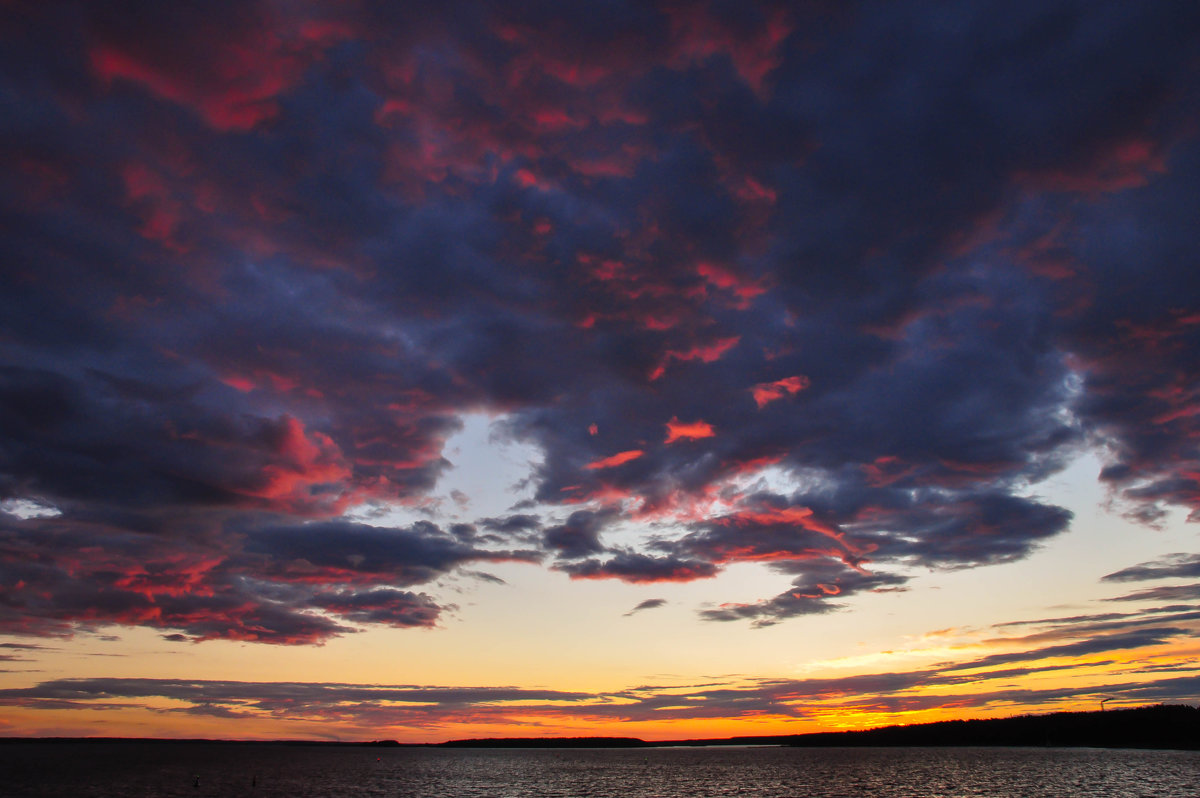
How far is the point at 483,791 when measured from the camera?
14275 centimetres

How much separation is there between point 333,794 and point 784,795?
8700 centimetres

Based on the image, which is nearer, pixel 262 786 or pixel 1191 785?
pixel 1191 785

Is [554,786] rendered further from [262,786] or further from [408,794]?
[262,786]

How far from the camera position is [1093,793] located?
4503 inches

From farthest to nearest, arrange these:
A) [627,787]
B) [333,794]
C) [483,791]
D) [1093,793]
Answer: [627,787] < [483,791] < [333,794] < [1093,793]

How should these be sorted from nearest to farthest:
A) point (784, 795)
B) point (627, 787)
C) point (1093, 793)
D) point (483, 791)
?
point (1093, 793) → point (784, 795) → point (483, 791) → point (627, 787)

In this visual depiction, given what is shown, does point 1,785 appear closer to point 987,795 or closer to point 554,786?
point 554,786

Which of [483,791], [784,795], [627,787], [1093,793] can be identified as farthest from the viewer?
[627,787]

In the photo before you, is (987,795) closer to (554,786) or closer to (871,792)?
(871,792)

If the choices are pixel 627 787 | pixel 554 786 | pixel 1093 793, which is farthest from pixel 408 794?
pixel 1093 793

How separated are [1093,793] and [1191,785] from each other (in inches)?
1151

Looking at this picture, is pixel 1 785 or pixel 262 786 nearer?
pixel 1 785

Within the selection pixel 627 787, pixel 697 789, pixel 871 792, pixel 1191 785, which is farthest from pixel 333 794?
pixel 1191 785

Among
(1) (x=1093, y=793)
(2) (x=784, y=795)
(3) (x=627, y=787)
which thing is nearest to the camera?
(1) (x=1093, y=793)
